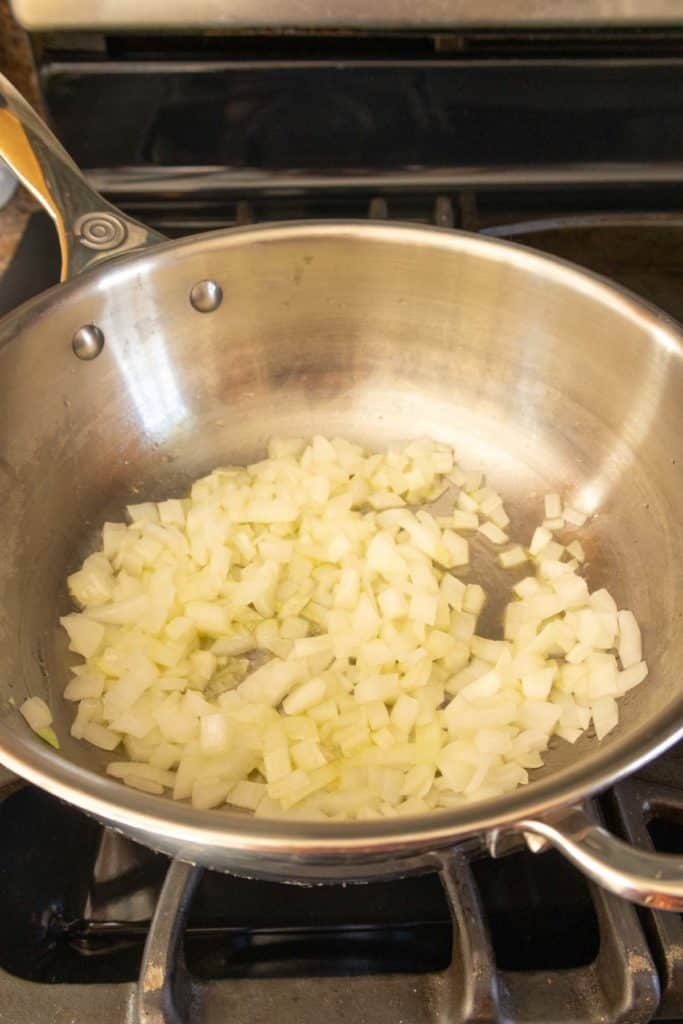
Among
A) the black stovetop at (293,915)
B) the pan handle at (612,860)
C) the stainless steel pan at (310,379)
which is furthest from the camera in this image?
the stainless steel pan at (310,379)

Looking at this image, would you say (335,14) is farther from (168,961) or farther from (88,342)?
(168,961)

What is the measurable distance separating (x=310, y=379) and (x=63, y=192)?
317 mm

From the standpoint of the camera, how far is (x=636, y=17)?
0.98m

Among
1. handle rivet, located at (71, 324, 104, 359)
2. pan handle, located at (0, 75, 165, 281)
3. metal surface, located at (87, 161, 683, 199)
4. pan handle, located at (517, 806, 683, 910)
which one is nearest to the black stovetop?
pan handle, located at (517, 806, 683, 910)

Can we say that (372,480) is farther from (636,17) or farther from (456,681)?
(636,17)

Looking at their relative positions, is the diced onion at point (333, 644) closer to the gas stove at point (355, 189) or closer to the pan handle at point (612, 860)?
the gas stove at point (355, 189)

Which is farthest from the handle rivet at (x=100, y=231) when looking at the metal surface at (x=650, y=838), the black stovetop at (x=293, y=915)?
the metal surface at (x=650, y=838)

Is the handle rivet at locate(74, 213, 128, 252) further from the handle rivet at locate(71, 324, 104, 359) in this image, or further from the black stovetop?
the black stovetop

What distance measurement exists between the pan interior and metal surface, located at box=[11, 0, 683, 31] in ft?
0.73

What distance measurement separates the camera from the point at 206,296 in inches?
38.5

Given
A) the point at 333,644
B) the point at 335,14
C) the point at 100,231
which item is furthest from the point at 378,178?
the point at 333,644

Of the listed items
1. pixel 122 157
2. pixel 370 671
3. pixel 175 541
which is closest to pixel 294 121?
pixel 122 157

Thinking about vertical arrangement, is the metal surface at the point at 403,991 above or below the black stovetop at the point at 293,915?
above

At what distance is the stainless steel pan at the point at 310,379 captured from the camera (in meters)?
0.85
